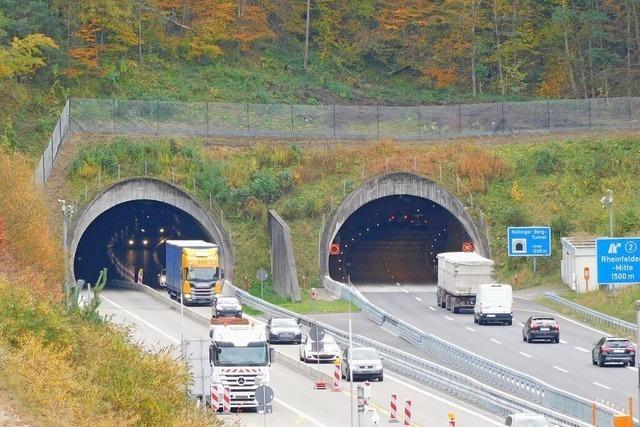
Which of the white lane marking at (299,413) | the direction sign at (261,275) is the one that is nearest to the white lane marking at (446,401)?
the white lane marking at (299,413)

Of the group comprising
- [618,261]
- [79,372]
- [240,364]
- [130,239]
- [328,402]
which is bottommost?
[328,402]

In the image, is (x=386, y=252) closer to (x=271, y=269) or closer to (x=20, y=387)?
(x=271, y=269)

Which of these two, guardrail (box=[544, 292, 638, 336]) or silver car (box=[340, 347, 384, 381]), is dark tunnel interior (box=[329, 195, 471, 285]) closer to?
guardrail (box=[544, 292, 638, 336])

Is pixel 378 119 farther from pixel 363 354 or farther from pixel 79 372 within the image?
pixel 79 372

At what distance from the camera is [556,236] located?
83125mm

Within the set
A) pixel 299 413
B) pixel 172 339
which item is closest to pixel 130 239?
pixel 172 339

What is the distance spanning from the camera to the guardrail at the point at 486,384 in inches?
1647

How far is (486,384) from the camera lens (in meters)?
51.3

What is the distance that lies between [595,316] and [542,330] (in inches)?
Answer: 296

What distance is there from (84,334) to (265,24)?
78499 mm

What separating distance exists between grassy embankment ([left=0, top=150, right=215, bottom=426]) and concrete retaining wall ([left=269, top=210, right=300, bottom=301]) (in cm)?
3220

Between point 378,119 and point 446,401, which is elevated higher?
point 378,119

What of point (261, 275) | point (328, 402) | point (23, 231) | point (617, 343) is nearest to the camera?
point (328, 402)

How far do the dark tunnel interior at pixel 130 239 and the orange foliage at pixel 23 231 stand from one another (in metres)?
27.0
